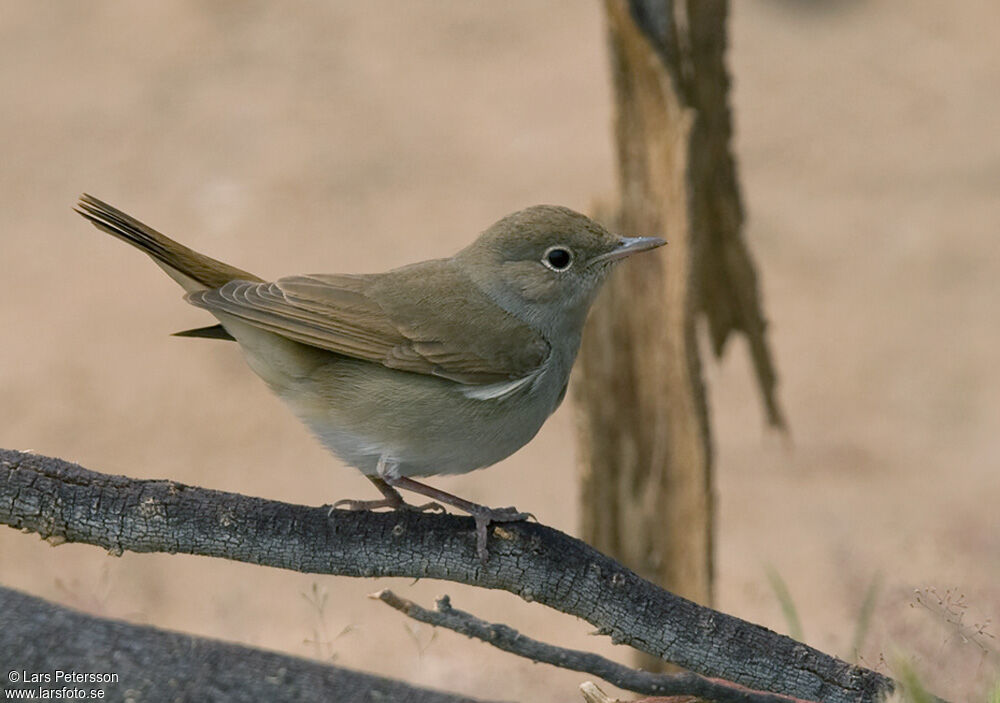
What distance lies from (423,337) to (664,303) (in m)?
1.53

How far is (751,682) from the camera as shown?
3.22 m

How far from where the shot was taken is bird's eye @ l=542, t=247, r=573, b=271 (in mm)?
3936

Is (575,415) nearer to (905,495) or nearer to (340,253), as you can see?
(905,495)

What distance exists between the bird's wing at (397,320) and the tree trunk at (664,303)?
1.22m

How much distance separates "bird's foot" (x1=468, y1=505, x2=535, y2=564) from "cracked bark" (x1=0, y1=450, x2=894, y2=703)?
0.10 feet

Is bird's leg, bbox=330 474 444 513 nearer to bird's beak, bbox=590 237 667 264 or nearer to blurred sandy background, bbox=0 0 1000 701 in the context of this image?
bird's beak, bbox=590 237 667 264

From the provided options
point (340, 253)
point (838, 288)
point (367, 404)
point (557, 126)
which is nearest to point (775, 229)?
point (838, 288)

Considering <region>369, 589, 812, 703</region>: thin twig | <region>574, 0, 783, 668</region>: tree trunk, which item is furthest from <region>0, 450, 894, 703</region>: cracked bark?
<region>574, 0, 783, 668</region>: tree trunk

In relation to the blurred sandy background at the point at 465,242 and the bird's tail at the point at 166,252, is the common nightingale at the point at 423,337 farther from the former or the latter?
the blurred sandy background at the point at 465,242

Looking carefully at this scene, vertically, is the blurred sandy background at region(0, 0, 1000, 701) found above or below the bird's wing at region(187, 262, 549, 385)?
above

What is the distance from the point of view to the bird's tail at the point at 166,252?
11.2 ft

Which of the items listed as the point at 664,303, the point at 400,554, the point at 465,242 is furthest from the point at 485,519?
the point at 465,242

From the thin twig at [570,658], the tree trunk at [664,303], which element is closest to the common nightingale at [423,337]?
the thin twig at [570,658]

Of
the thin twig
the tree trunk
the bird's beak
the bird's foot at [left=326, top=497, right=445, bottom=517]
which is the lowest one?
the thin twig
